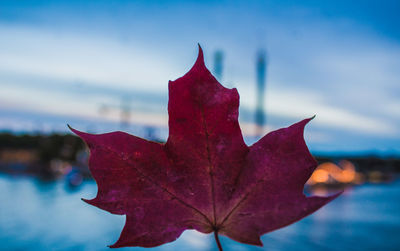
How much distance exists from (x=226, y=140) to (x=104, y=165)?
0.14 meters

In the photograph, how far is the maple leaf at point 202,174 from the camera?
1.06ft

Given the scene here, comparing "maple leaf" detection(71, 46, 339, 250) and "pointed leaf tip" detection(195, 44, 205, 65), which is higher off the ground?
"pointed leaf tip" detection(195, 44, 205, 65)

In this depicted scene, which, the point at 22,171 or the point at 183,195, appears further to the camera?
the point at 22,171

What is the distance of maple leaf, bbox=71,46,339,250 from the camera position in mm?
324

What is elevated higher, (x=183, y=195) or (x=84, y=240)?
(x=183, y=195)

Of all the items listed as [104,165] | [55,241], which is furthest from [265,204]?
[55,241]

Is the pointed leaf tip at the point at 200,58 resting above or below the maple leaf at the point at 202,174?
above

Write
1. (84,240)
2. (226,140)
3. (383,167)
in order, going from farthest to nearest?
(383,167)
(84,240)
(226,140)

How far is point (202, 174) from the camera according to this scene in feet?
1.16

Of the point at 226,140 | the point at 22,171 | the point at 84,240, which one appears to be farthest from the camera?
the point at 22,171

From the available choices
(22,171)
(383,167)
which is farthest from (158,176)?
(383,167)

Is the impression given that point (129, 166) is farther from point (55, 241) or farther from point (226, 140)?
point (55, 241)

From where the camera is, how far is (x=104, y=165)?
1.11ft

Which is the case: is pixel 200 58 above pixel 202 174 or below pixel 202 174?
above
